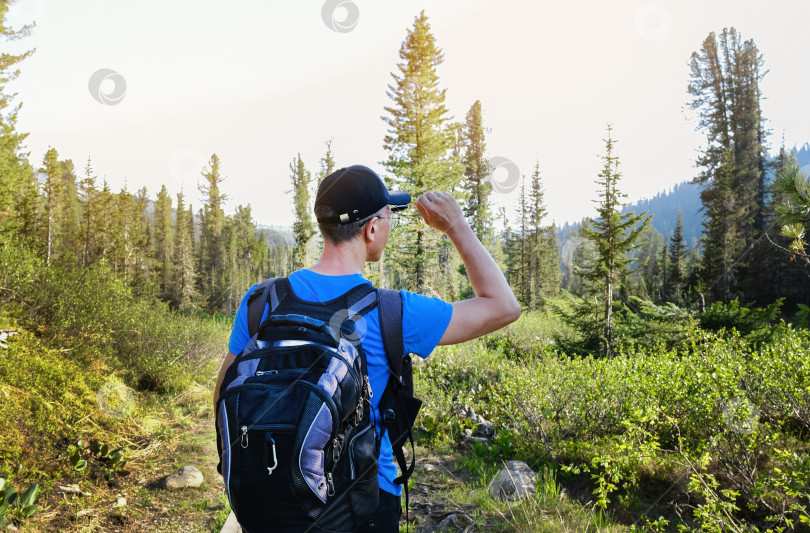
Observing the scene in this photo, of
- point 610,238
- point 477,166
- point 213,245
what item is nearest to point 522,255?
point 477,166

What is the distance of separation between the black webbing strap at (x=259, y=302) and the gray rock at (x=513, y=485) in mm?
4124

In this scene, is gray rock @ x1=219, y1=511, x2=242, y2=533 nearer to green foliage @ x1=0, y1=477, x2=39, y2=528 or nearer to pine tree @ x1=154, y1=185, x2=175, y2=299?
green foliage @ x1=0, y1=477, x2=39, y2=528

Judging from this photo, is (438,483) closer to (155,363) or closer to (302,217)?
(155,363)

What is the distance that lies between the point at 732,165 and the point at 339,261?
123 feet

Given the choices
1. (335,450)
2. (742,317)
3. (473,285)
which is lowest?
(742,317)

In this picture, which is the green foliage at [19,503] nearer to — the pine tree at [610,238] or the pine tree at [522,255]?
the pine tree at [610,238]

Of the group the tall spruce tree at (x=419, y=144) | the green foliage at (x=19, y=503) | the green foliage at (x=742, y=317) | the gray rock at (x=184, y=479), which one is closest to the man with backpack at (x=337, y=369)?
the green foliage at (x=19, y=503)

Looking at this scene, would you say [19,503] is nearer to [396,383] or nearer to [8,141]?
[396,383]

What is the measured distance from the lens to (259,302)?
180 centimetres

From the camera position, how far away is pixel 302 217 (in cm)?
3488

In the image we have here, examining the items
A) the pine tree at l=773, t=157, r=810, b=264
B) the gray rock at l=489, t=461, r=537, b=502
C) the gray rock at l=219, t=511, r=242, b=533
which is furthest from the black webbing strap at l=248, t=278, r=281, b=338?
the pine tree at l=773, t=157, r=810, b=264

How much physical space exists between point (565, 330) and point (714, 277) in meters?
12.9

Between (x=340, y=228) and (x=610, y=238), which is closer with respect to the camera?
(x=340, y=228)

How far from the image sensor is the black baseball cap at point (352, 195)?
1.77m
